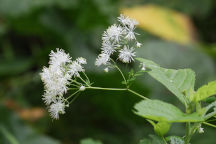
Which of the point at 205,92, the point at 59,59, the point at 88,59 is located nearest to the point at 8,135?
the point at 88,59

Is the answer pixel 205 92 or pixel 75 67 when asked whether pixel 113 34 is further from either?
pixel 205 92

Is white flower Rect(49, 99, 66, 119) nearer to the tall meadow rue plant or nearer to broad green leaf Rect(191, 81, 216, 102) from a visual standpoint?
the tall meadow rue plant

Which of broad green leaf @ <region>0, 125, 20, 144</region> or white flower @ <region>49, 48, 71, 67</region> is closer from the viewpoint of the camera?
white flower @ <region>49, 48, 71, 67</region>

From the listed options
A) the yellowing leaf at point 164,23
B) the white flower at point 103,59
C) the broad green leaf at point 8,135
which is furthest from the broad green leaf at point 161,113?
the yellowing leaf at point 164,23

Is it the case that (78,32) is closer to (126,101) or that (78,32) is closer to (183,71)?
(126,101)

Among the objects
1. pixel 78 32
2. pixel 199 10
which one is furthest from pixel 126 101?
pixel 199 10

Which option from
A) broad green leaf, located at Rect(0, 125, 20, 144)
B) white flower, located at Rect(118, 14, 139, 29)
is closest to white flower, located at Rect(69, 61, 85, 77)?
white flower, located at Rect(118, 14, 139, 29)
